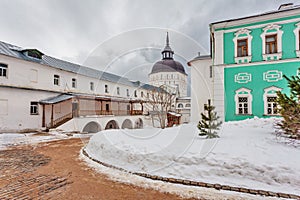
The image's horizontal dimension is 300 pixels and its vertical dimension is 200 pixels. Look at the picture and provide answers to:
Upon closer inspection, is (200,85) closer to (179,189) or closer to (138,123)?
(138,123)

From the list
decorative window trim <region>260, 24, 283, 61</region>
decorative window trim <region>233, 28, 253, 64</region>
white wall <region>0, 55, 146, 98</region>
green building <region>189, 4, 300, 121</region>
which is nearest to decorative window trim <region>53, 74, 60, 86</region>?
white wall <region>0, 55, 146, 98</region>

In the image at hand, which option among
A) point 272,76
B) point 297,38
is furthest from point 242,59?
point 297,38

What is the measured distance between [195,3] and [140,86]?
2444cm

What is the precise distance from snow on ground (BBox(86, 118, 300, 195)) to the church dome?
119 feet

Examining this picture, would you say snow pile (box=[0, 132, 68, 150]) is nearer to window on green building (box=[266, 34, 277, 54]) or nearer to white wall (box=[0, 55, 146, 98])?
white wall (box=[0, 55, 146, 98])

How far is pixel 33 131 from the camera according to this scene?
49.8 ft

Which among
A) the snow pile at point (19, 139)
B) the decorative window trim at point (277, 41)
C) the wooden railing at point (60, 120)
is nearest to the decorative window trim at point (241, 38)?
the decorative window trim at point (277, 41)

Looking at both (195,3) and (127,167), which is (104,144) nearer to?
(127,167)

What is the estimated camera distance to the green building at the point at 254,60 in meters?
10.2

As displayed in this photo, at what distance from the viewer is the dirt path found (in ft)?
11.8

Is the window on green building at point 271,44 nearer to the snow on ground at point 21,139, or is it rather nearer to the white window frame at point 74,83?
the snow on ground at point 21,139

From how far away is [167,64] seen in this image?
42812 millimetres

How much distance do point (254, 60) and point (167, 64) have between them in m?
32.6

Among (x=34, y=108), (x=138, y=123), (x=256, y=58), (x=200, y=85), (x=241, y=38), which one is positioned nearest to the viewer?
(x=256, y=58)
